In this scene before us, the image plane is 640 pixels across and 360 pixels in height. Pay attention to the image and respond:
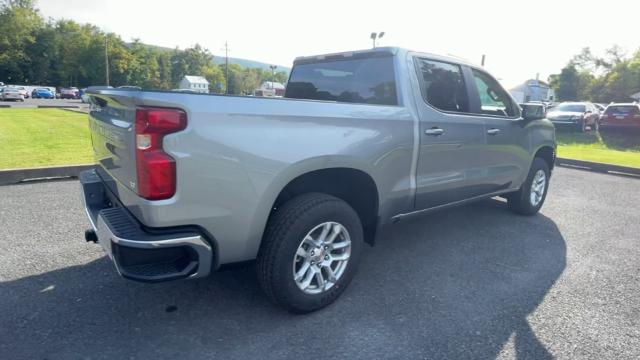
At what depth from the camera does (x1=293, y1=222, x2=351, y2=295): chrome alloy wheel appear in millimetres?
2811

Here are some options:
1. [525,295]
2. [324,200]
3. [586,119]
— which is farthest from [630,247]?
[586,119]

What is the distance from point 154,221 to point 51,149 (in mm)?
7644

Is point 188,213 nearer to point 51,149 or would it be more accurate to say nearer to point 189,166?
point 189,166

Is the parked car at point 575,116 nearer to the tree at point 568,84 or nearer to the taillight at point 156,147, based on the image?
the taillight at point 156,147

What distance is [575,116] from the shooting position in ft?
58.3

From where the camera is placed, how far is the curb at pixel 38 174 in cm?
595

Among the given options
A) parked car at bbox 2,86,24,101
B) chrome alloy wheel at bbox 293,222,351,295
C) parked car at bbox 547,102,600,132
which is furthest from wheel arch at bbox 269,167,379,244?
parked car at bbox 2,86,24,101

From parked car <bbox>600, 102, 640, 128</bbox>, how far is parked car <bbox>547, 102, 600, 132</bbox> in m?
1.02

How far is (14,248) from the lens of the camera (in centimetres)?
371

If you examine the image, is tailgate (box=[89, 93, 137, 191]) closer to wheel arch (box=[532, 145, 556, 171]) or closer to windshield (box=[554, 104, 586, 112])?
wheel arch (box=[532, 145, 556, 171])

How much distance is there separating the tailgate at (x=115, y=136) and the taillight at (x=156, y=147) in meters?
0.07

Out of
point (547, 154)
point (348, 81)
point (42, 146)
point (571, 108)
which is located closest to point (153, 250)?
point (348, 81)

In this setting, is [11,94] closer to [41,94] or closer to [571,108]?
[41,94]

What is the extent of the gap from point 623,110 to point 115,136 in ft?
63.2
